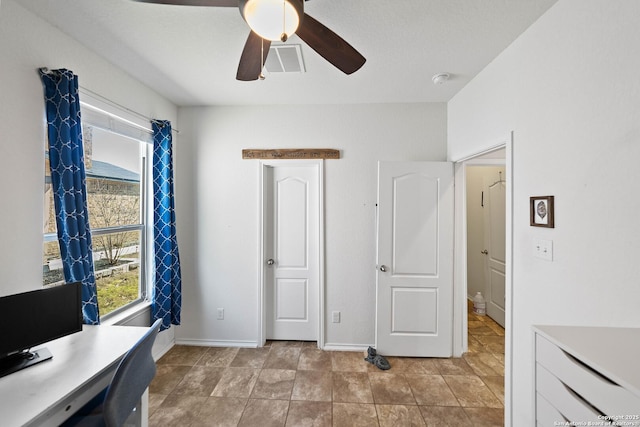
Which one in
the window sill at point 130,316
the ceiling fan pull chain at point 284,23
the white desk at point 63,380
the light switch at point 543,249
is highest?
the ceiling fan pull chain at point 284,23

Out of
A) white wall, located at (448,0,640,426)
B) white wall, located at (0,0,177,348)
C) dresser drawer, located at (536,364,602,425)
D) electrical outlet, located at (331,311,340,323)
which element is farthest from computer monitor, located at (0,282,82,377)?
white wall, located at (448,0,640,426)

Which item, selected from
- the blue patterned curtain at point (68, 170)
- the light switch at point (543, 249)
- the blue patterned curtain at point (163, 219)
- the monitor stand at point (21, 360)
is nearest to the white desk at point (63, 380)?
the monitor stand at point (21, 360)

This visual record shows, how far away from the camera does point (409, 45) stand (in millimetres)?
1725

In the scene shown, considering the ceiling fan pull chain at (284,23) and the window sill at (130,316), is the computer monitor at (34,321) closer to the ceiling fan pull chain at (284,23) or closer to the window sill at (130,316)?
the window sill at (130,316)

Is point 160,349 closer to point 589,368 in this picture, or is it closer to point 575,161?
point 589,368

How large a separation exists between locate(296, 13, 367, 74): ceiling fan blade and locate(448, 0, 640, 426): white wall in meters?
1.04

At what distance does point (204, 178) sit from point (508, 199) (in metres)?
2.77

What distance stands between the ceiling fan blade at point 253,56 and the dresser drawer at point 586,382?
5.72ft

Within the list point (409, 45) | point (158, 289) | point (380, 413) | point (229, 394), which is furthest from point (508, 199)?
point (158, 289)

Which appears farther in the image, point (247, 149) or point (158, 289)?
point (247, 149)

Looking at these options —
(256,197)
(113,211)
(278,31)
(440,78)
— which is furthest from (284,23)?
(113,211)

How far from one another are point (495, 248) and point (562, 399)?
2938 mm

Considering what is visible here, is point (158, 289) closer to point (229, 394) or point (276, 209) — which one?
point (229, 394)

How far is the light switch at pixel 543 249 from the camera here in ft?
4.54
